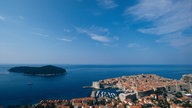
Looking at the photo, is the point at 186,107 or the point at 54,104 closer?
the point at 186,107

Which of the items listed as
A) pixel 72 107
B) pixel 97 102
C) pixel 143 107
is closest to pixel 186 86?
pixel 143 107

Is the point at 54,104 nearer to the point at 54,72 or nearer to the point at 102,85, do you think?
the point at 102,85

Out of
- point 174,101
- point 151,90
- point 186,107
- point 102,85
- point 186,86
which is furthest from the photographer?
point 102,85

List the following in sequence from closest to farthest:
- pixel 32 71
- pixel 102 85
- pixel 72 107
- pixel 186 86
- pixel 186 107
Result: pixel 186 107, pixel 72 107, pixel 186 86, pixel 102 85, pixel 32 71

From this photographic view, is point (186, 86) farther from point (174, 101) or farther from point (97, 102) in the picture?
point (97, 102)

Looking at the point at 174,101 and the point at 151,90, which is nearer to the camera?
the point at 174,101

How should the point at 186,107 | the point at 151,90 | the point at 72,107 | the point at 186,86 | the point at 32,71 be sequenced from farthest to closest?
the point at 32,71 < the point at 186,86 < the point at 151,90 < the point at 72,107 < the point at 186,107

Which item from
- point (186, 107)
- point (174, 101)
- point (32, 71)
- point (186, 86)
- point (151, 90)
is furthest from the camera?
point (32, 71)

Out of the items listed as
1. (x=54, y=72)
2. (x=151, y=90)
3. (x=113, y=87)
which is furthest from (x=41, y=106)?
(x=54, y=72)
